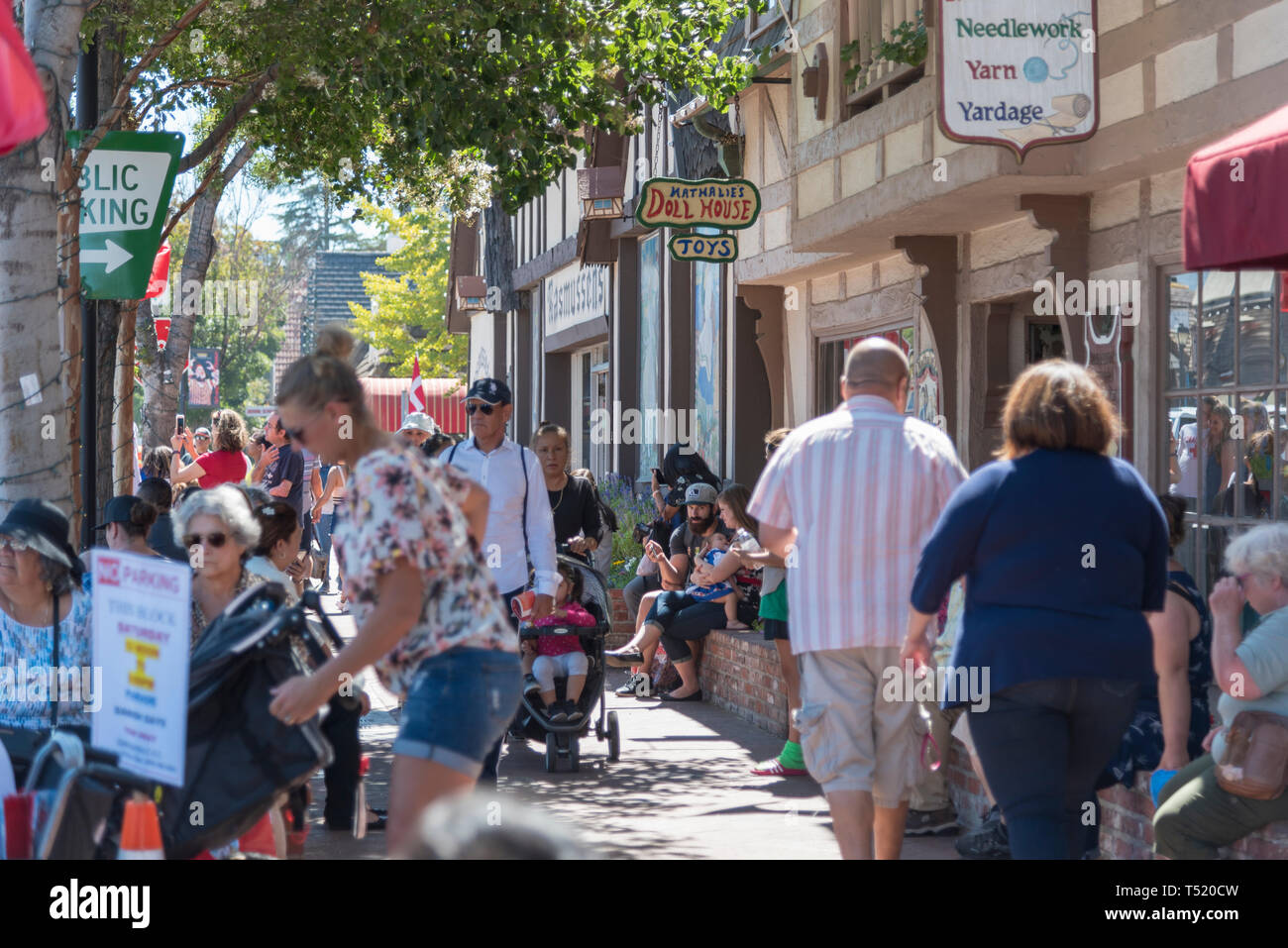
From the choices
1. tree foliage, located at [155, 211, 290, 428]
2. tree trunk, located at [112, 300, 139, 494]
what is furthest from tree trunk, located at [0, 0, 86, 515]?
tree foliage, located at [155, 211, 290, 428]

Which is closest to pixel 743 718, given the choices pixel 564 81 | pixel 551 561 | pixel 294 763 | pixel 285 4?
pixel 551 561

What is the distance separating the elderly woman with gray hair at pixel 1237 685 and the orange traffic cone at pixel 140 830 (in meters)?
3.23

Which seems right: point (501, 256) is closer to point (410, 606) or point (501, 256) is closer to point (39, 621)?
point (39, 621)

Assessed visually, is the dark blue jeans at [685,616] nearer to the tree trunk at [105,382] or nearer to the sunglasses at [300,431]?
the tree trunk at [105,382]

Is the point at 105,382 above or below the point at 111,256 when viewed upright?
below

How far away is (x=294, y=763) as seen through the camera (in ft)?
14.1

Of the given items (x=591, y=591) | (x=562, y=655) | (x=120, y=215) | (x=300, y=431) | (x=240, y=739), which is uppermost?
(x=120, y=215)

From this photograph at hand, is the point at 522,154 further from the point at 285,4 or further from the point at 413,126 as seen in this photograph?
the point at 285,4

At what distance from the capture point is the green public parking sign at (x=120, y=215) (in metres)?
8.83

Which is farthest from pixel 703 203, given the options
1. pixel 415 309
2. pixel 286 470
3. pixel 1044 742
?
pixel 415 309

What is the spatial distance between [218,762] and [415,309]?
1918 inches

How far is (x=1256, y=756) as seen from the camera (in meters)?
5.25

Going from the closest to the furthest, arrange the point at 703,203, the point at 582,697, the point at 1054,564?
the point at 1054,564, the point at 582,697, the point at 703,203
